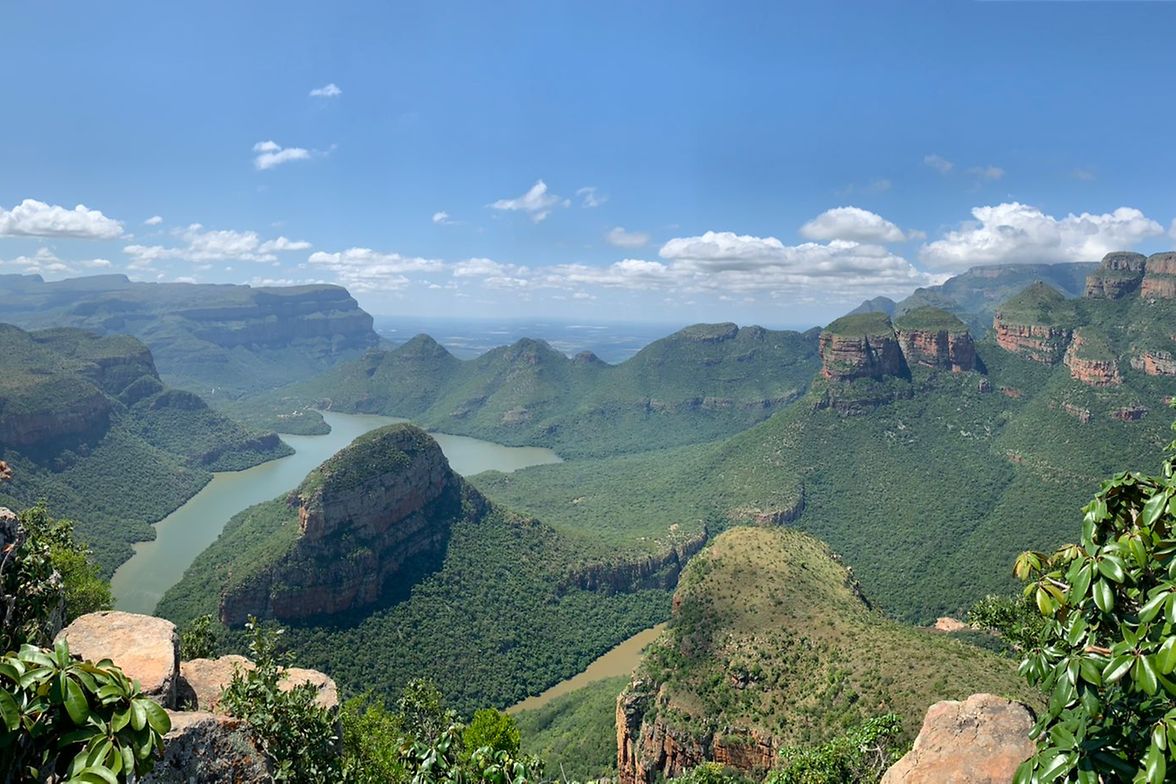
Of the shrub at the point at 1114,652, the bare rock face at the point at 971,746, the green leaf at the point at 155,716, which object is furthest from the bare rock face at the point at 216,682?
the shrub at the point at 1114,652

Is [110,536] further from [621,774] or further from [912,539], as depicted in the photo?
[912,539]

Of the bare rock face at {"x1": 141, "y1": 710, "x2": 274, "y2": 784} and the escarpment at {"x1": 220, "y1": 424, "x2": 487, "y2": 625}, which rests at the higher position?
the bare rock face at {"x1": 141, "y1": 710, "x2": 274, "y2": 784}

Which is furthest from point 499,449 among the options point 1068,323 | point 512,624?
point 1068,323

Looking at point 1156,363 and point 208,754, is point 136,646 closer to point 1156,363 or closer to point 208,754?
point 208,754

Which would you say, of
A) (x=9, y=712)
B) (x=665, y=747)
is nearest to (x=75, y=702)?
(x=9, y=712)

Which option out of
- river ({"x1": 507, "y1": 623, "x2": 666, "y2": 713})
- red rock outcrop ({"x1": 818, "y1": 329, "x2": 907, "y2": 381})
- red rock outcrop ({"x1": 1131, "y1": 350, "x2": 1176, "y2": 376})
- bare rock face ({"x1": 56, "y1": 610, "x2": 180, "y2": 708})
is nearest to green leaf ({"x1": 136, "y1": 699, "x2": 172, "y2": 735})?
bare rock face ({"x1": 56, "y1": 610, "x2": 180, "y2": 708})

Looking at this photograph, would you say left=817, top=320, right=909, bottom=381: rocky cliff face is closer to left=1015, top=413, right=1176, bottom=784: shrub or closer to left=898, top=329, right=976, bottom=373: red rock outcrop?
left=898, top=329, right=976, bottom=373: red rock outcrop

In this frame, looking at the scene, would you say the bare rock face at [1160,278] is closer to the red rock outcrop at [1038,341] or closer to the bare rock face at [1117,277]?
the bare rock face at [1117,277]
